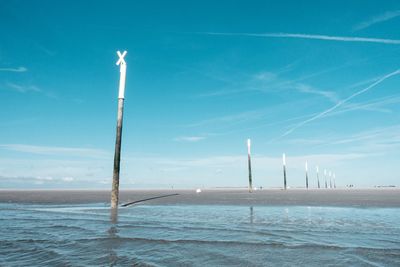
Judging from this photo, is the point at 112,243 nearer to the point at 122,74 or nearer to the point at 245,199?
the point at 122,74

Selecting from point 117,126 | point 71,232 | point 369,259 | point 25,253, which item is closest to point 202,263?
point 369,259

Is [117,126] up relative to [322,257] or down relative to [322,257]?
up

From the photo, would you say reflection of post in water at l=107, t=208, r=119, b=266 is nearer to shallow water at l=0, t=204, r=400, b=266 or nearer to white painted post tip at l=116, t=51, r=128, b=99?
shallow water at l=0, t=204, r=400, b=266

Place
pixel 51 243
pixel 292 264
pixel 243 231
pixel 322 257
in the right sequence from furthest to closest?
1. pixel 243 231
2. pixel 51 243
3. pixel 322 257
4. pixel 292 264

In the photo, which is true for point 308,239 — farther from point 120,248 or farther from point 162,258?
point 120,248

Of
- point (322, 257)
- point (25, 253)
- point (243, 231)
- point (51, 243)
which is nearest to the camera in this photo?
point (322, 257)

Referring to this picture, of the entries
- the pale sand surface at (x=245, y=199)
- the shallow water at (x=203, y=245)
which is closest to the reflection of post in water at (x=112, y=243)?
the shallow water at (x=203, y=245)

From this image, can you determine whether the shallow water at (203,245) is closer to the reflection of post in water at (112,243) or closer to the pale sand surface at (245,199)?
the reflection of post in water at (112,243)

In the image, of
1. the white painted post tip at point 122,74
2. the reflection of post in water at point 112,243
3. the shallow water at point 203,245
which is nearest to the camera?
the shallow water at point 203,245

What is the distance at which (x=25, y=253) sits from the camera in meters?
5.73

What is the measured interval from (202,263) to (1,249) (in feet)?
13.1

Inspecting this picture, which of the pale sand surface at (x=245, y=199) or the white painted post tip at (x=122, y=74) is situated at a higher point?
the white painted post tip at (x=122, y=74)

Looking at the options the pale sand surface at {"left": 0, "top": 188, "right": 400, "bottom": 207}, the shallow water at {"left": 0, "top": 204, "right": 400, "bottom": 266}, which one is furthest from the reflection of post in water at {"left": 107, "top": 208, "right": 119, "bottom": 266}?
the pale sand surface at {"left": 0, "top": 188, "right": 400, "bottom": 207}

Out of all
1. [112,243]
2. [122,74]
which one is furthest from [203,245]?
[122,74]
